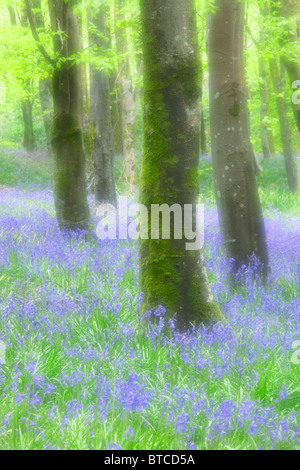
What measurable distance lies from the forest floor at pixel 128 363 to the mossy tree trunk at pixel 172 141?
0.30 metres

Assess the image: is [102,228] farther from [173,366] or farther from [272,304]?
[173,366]

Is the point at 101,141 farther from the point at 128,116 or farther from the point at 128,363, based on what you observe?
the point at 128,363

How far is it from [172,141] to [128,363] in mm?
2089

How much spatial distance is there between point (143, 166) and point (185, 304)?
56.6 inches

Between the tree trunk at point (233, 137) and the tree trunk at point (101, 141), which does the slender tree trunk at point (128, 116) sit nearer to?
the tree trunk at point (101, 141)

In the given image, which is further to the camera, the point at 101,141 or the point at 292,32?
the point at 101,141

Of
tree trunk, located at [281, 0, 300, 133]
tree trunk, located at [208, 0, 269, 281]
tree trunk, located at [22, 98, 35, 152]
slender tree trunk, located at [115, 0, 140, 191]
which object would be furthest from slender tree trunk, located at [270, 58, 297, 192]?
tree trunk, located at [22, 98, 35, 152]

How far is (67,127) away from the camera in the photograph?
9.09 m

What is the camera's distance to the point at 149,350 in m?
4.20

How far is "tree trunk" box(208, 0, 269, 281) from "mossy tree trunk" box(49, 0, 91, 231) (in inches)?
120

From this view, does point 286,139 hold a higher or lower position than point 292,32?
lower

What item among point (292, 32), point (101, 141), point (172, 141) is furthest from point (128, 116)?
point (172, 141)

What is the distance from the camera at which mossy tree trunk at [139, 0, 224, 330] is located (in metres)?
4.57

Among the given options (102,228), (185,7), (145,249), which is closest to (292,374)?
(145,249)
